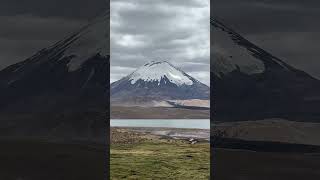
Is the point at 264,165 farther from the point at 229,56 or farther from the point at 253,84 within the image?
the point at 229,56

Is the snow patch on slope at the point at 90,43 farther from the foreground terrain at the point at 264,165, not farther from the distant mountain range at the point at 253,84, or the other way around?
the foreground terrain at the point at 264,165

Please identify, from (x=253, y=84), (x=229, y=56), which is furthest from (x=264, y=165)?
(x=229, y=56)

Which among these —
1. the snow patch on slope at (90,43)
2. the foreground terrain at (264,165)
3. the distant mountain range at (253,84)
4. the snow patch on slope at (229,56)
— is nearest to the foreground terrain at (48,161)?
the snow patch on slope at (90,43)

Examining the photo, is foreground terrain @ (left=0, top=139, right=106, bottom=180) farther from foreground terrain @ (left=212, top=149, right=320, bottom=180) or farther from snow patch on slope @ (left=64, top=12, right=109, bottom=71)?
foreground terrain @ (left=212, top=149, right=320, bottom=180)

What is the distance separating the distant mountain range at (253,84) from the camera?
779cm

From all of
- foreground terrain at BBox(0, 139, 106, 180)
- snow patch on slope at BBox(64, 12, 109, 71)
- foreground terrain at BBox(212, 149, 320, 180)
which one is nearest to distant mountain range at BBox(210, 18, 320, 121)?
foreground terrain at BBox(212, 149, 320, 180)

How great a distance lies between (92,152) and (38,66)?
1.81 metres

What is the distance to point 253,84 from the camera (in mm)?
8031

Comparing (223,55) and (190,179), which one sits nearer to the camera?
(223,55)

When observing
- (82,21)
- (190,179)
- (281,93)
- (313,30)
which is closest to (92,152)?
(82,21)

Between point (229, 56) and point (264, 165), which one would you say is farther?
point (229, 56)

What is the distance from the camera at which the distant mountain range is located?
779 cm

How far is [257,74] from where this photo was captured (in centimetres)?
803

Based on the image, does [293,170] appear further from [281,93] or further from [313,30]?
[313,30]
